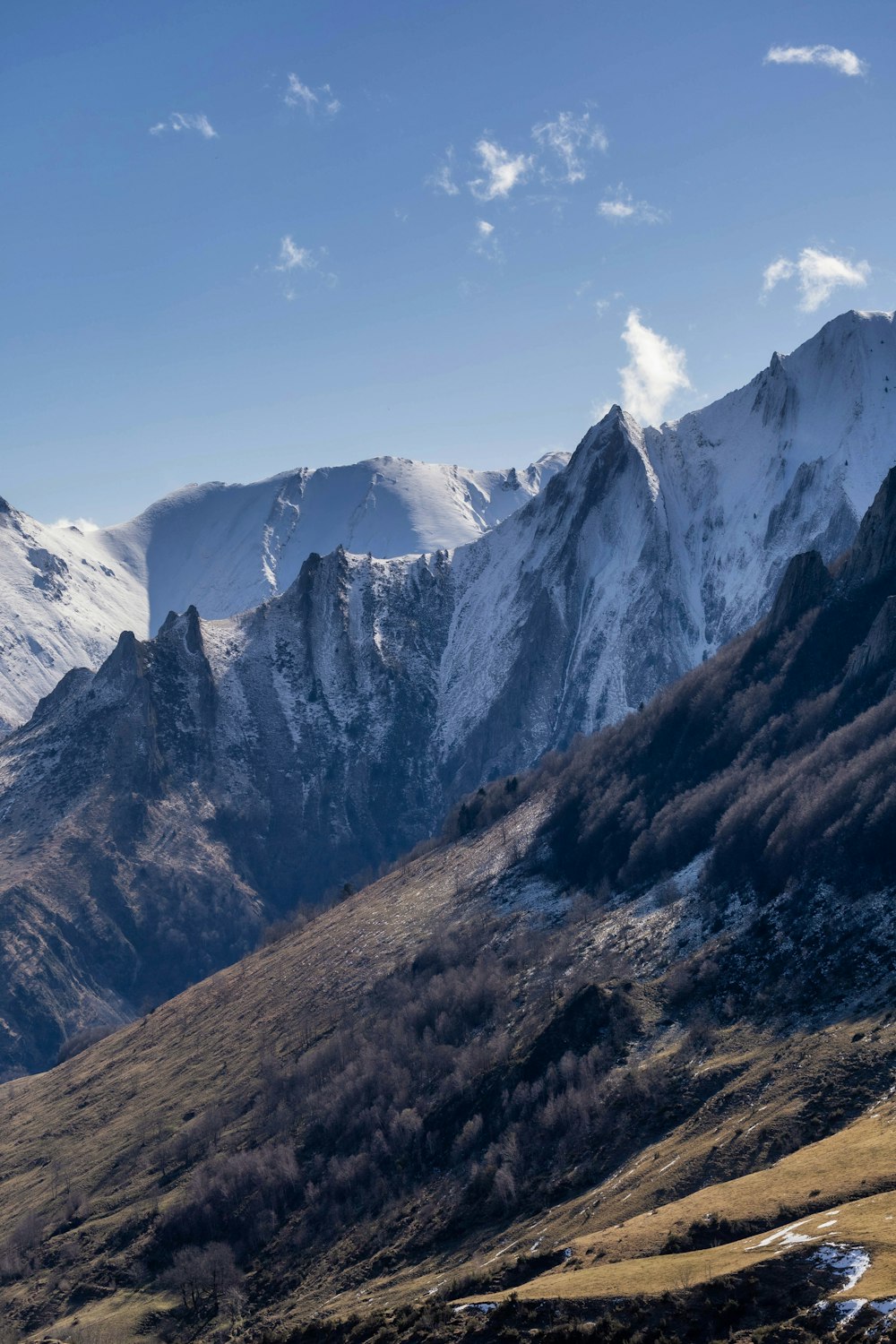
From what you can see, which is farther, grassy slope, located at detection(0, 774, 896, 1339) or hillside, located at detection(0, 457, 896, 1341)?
grassy slope, located at detection(0, 774, 896, 1339)

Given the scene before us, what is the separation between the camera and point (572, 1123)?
122562mm

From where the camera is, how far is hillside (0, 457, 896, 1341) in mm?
77625

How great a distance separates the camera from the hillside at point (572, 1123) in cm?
7762

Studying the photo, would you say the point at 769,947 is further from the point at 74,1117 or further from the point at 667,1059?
the point at 74,1117

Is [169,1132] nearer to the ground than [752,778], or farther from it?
nearer to the ground

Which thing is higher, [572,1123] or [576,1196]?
[572,1123]

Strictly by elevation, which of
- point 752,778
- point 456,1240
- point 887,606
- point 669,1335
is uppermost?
point 887,606

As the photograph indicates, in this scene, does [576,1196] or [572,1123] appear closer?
[576,1196]

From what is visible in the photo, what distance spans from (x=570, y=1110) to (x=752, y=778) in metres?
75.5

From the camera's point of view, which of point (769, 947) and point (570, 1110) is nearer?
point (570, 1110)

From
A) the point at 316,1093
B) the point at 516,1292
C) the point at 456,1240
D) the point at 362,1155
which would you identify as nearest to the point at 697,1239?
the point at 516,1292

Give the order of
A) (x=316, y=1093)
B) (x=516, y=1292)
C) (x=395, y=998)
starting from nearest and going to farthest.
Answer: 1. (x=516, y=1292)
2. (x=316, y=1093)
3. (x=395, y=998)

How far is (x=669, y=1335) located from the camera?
209 ft

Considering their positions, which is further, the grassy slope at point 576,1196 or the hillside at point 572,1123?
the grassy slope at point 576,1196
